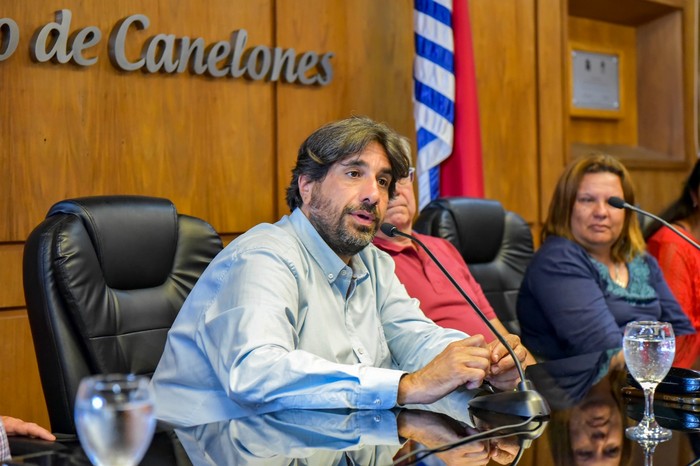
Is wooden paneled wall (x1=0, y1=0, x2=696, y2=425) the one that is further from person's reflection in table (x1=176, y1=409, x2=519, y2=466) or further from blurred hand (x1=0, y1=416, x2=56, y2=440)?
person's reflection in table (x1=176, y1=409, x2=519, y2=466)

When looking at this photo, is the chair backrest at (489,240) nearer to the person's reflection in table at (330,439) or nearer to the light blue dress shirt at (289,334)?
the light blue dress shirt at (289,334)

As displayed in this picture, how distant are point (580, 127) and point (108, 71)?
3.60m

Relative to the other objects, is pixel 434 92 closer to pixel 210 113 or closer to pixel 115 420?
pixel 210 113

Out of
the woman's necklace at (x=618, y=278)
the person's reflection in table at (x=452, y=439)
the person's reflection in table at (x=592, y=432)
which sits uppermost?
the woman's necklace at (x=618, y=278)

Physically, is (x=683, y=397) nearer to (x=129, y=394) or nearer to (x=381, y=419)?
(x=381, y=419)

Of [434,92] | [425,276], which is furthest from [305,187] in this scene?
[434,92]

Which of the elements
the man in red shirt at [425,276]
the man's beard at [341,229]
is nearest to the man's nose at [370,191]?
the man's beard at [341,229]

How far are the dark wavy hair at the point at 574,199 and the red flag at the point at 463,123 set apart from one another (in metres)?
0.76

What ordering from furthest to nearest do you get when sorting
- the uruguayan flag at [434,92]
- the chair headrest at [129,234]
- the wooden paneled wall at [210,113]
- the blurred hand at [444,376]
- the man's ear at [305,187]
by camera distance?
the uruguayan flag at [434,92], the wooden paneled wall at [210,113], the man's ear at [305,187], the chair headrest at [129,234], the blurred hand at [444,376]

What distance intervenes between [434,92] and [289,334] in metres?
2.41

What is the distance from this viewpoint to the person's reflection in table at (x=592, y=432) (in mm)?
1230

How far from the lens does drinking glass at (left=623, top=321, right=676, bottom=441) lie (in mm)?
1417

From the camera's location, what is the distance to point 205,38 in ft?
11.1

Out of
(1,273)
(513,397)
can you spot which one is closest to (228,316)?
(513,397)
